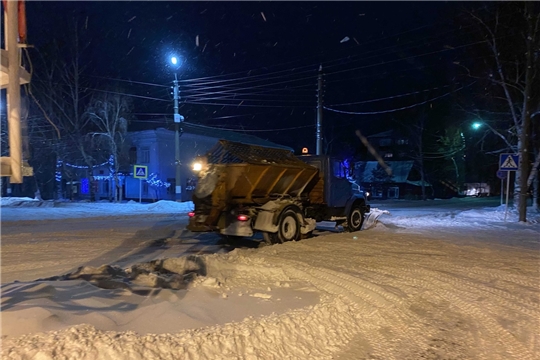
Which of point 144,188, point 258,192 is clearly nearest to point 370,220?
point 258,192

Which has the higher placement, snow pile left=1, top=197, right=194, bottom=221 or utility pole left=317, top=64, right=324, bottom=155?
utility pole left=317, top=64, right=324, bottom=155

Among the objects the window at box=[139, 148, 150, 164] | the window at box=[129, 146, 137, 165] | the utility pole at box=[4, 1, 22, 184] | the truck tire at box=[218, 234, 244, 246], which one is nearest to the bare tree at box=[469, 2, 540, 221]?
the truck tire at box=[218, 234, 244, 246]

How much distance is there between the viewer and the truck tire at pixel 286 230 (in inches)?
464

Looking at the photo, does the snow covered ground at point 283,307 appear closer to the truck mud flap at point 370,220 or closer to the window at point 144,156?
the truck mud flap at point 370,220

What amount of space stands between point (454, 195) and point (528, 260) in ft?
174

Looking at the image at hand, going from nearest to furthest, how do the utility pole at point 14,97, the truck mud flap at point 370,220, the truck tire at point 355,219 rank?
the utility pole at point 14,97 < the truck tire at point 355,219 < the truck mud flap at point 370,220

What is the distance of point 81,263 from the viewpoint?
8789 mm

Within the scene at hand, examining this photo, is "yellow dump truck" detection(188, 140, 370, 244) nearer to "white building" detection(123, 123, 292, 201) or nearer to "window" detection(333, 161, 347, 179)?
"window" detection(333, 161, 347, 179)

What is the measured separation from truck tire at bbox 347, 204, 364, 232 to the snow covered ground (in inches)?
167

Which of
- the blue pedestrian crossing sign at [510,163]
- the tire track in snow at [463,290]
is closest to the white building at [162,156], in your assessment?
the blue pedestrian crossing sign at [510,163]

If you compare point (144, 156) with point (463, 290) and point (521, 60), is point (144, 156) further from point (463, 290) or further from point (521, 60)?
point (463, 290)

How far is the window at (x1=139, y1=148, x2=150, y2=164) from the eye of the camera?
3995 cm

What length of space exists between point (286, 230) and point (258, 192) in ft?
4.50

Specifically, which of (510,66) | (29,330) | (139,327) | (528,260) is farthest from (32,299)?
(510,66)
